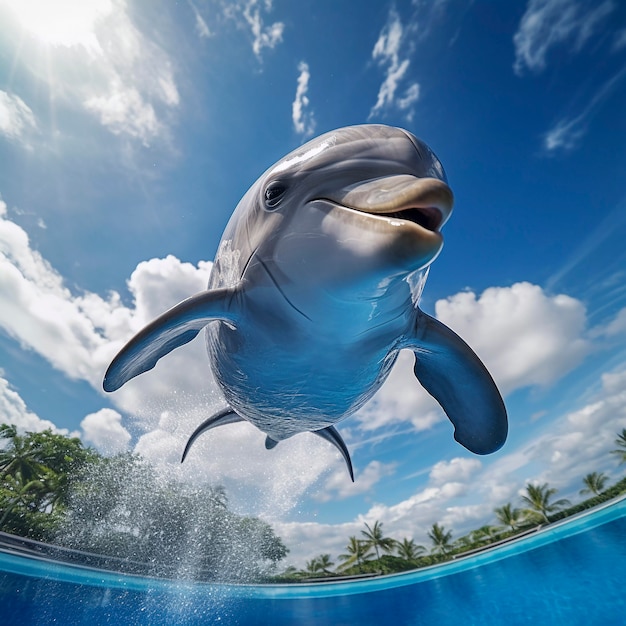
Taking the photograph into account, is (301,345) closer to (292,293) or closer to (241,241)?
(292,293)

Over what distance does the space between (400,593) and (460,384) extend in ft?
110

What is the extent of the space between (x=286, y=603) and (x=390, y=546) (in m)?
15.1

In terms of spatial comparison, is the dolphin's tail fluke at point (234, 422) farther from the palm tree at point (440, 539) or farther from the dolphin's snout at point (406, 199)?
the palm tree at point (440, 539)

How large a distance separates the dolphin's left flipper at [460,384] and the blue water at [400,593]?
1408cm

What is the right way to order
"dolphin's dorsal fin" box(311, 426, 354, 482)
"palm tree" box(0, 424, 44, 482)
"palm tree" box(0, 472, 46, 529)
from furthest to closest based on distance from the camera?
"palm tree" box(0, 424, 44, 482), "palm tree" box(0, 472, 46, 529), "dolphin's dorsal fin" box(311, 426, 354, 482)

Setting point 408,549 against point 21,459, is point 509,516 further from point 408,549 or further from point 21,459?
point 21,459

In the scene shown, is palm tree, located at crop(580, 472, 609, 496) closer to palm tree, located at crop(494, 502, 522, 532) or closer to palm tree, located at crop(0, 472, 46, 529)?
palm tree, located at crop(494, 502, 522, 532)

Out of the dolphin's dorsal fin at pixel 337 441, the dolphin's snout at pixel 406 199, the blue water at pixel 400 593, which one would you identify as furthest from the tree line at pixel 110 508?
the dolphin's snout at pixel 406 199

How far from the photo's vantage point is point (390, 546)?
40219 mm

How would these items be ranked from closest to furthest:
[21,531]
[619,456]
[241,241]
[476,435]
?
1. [241,241]
2. [476,435]
3. [21,531]
4. [619,456]

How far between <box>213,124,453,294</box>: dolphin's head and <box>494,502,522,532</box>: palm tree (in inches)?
1779

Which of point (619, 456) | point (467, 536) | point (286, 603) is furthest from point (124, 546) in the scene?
point (619, 456)

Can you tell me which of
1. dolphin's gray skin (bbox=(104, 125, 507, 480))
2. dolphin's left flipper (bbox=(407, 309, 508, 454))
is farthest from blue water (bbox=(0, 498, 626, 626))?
dolphin's gray skin (bbox=(104, 125, 507, 480))

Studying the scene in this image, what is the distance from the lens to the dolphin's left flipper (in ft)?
11.3
